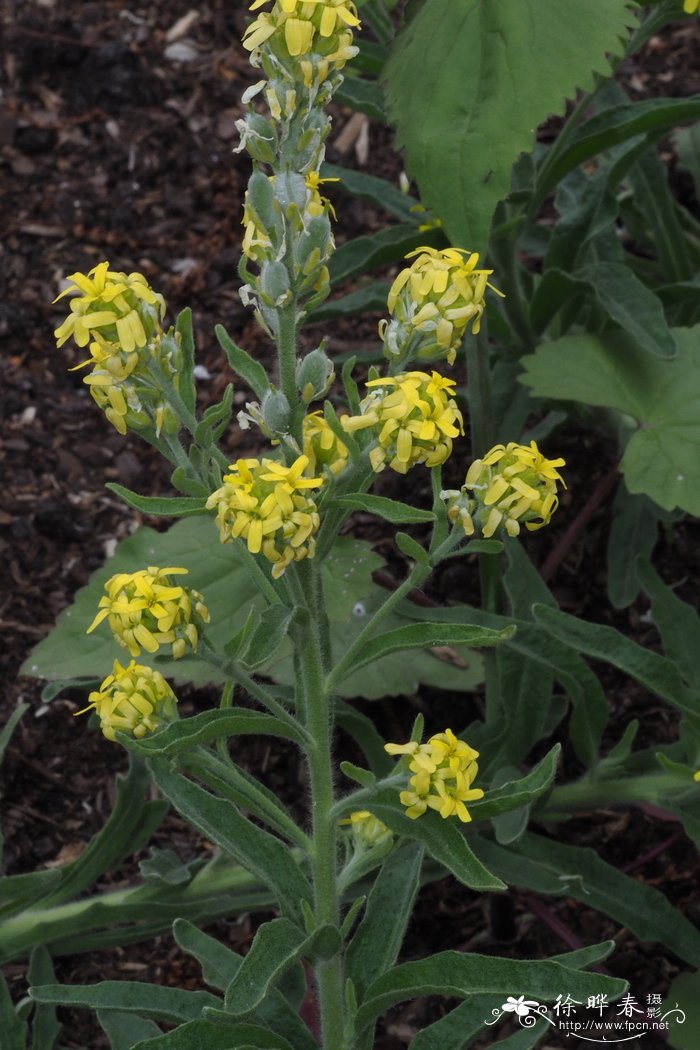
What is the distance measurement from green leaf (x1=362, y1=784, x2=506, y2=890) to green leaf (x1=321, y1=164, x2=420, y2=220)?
1634mm

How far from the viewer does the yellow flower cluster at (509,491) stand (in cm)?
158

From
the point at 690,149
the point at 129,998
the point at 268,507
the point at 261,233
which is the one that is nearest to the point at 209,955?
the point at 129,998

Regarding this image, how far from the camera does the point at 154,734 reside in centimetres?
160

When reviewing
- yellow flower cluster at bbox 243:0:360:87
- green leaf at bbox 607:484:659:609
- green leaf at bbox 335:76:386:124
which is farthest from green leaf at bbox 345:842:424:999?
green leaf at bbox 335:76:386:124

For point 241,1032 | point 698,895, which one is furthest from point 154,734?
point 698,895

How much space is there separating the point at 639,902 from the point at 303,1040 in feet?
2.22

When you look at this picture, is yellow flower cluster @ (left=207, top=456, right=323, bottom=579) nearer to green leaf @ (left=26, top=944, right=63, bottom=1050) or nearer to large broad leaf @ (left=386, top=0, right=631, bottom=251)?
large broad leaf @ (left=386, top=0, right=631, bottom=251)

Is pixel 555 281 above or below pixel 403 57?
below

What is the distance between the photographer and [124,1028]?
206 cm

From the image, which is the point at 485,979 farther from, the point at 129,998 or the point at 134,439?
the point at 134,439

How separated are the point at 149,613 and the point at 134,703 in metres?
0.15

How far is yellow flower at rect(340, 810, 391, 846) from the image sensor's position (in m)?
1.80

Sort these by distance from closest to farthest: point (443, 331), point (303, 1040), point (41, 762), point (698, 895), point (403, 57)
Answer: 1. point (443, 331)
2. point (303, 1040)
3. point (403, 57)
4. point (698, 895)
5. point (41, 762)

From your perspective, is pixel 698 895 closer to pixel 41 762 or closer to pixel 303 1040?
pixel 303 1040
